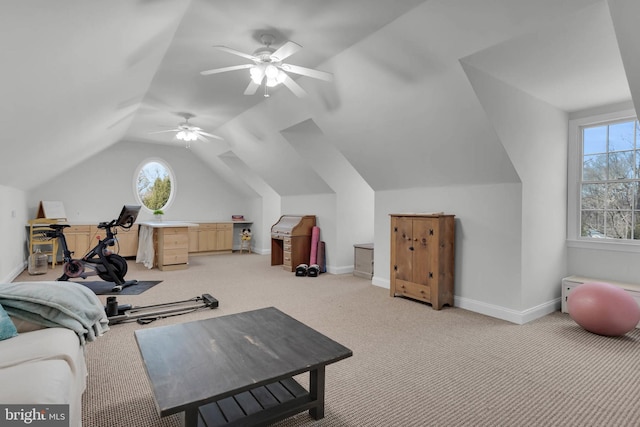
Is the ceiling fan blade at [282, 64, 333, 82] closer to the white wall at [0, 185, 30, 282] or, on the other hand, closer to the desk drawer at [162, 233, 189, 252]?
the white wall at [0, 185, 30, 282]

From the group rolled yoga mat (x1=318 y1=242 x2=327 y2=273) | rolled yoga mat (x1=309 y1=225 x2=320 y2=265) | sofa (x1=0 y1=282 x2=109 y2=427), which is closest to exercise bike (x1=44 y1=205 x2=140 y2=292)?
sofa (x1=0 y1=282 x2=109 y2=427)

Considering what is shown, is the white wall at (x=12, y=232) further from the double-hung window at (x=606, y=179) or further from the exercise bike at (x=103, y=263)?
the double-hung window at (x=606, y=179)

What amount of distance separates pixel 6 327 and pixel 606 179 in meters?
5.58

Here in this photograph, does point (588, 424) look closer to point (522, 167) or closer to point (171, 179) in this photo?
point (522, 167)

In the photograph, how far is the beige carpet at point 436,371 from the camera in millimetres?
1959

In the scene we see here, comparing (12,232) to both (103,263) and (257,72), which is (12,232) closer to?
(103,263)

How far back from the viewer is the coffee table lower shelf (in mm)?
1745

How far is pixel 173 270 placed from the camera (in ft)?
21.2

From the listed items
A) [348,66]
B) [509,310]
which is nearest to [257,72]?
[348,66]

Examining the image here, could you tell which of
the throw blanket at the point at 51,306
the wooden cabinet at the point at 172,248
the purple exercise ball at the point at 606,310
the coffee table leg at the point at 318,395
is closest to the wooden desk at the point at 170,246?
the wooden cabinet at the point at 172,248

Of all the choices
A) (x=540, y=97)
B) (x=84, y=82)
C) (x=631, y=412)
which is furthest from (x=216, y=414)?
(x=540, y=97)

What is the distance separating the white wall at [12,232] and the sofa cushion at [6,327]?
3.78 meters

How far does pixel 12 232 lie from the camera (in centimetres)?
529

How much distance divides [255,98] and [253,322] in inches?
144
